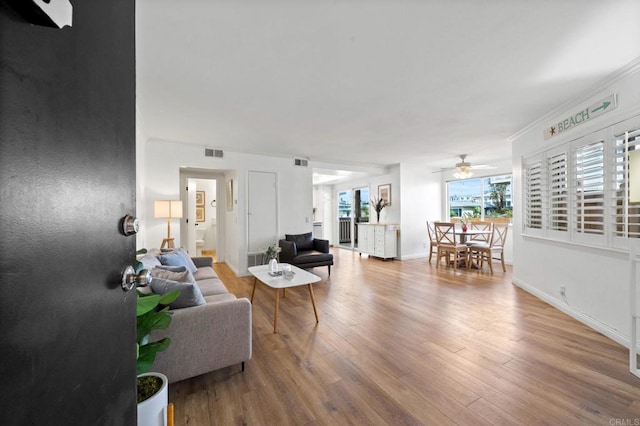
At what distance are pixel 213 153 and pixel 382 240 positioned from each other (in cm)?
415

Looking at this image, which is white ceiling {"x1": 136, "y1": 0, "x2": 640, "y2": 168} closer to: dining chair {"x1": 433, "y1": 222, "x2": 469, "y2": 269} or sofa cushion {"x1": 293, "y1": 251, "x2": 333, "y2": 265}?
sofa cushion {"x1": 293, "y1": 251, "x2": 333, "y2": 265}

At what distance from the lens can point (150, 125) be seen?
3668 mm

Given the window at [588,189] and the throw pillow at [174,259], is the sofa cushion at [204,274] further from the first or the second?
the window at [588,189]

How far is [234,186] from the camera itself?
5273 mm

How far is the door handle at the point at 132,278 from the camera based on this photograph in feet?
2.36

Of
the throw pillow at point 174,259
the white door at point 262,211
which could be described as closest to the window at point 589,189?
the throw pillow at point 174,259

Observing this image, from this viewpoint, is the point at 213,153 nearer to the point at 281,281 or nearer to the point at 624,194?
the point at 281,281

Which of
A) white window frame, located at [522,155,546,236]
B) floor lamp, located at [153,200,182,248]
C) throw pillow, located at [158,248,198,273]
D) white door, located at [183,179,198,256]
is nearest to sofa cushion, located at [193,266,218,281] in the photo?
throw pillow, located at [158,248,198,273]

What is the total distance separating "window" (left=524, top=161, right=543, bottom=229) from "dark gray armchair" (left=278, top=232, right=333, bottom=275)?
302 cm

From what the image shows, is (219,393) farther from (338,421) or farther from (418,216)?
(418,216)

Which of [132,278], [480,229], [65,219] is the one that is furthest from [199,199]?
[65,219]

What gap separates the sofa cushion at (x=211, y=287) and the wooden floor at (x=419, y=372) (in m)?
0.53

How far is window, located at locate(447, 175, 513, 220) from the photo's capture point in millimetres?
6184

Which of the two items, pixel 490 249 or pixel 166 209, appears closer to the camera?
pixel 166 209
